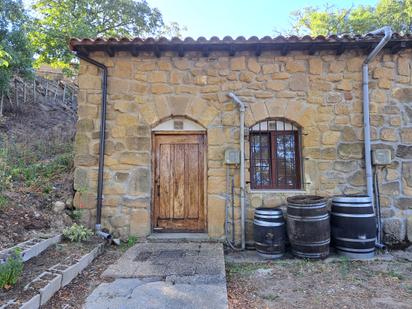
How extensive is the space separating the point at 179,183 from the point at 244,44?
8.39 feet

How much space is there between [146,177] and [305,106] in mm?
2940

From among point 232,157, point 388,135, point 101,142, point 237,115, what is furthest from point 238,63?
point 388,135

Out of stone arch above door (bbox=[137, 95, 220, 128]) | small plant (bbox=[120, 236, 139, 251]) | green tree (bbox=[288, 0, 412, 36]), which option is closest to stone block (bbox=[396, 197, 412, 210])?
stone arch above door (bbox=[137, 95, 220, 128])

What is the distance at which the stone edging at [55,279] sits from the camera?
Answer: 2352 mm

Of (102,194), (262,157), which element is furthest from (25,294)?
(262,157)

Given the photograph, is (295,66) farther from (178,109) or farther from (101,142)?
(101,142)

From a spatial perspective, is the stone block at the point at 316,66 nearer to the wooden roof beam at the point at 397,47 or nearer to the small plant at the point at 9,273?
the wooden roof beam at the point at 397,47

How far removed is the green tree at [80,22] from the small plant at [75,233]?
364 inches

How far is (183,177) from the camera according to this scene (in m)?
4.75

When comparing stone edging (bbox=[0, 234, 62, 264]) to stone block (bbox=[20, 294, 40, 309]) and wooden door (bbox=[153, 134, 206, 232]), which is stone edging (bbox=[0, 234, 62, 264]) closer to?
stone block (bbox=[20, 294, 40, 309])

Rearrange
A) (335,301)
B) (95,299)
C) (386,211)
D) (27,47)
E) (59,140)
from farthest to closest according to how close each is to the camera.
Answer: (27,47) → (59,140) → (386,211) → (335,301) → (95,299)

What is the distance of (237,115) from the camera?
4.61 m

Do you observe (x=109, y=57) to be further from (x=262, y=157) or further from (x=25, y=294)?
(x=25, y=294)

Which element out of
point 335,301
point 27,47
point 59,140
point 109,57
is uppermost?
point 27,47
